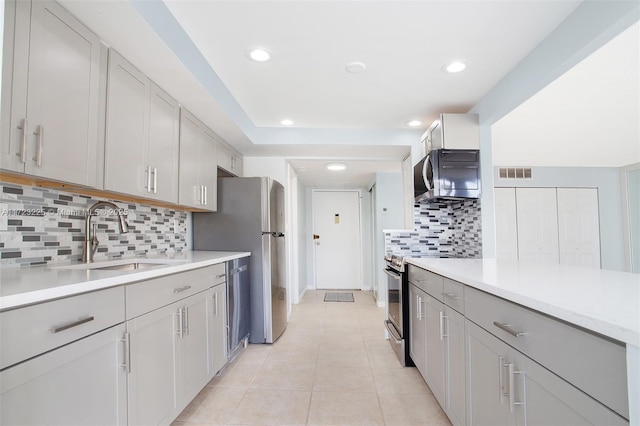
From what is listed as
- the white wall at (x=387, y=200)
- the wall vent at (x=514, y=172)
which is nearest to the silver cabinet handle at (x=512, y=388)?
the white wall at (x=387, y=200)

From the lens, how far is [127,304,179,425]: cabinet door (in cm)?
128

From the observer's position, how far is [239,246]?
9.82 ft

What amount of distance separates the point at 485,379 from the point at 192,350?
5.03 feet

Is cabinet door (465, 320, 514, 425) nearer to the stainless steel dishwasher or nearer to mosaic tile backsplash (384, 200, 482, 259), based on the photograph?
the stainless steel dishwasher

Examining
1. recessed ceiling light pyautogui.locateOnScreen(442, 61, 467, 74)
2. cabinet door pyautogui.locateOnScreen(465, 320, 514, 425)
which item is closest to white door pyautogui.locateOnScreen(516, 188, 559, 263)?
recessed ceiling light pyautogui.locateOnScreen(442, 61, 467, 74)

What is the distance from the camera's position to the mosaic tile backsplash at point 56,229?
1344mm

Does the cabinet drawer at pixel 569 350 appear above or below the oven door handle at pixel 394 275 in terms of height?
above

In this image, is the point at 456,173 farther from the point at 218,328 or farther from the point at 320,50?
the point at 218,328

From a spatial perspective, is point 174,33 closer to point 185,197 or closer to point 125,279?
point 185,197

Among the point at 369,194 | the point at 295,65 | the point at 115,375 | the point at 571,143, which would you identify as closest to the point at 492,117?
the point at 295,65

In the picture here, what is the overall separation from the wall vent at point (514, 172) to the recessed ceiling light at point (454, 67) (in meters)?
3.58

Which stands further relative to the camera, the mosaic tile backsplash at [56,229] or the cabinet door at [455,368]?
the cabinet door at [455,368]

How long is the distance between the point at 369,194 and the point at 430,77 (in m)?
3.84

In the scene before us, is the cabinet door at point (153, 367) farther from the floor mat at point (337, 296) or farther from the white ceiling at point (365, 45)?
the floor mat at point (337, 296)
